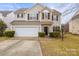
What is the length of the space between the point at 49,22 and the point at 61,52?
19.0 inches

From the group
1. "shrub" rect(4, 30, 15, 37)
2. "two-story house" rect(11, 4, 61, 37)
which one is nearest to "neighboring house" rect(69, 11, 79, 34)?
"two-story house" rect(11, 4, 61, 37)

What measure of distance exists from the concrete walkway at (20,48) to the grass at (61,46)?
0.34 feet

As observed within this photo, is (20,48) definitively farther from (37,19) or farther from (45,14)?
(45,14)

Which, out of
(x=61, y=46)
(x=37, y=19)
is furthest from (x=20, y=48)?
(x=61, y=46)

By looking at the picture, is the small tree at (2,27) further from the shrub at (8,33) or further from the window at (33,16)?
the window at (33,16)

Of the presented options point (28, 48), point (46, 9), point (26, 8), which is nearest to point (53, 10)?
point (46, 9)

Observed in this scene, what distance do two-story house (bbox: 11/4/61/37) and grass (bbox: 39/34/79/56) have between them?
0.52 feet

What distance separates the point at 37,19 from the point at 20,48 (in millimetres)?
502

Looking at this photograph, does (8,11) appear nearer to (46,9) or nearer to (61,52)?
(46,9)

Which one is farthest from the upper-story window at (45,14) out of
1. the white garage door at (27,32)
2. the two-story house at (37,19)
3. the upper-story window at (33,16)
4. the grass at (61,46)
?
the grass at (61,46)

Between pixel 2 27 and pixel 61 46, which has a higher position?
pixel 2 27

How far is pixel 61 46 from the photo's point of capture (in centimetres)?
449

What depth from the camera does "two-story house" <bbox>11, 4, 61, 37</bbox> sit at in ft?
14.8

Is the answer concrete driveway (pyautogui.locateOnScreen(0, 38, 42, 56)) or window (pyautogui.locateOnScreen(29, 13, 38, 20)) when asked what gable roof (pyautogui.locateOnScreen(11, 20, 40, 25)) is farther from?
concrete driveway (pyautogui.locateOnScreen(0, 38, 42, 56))
